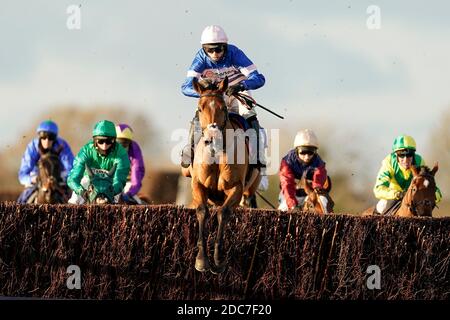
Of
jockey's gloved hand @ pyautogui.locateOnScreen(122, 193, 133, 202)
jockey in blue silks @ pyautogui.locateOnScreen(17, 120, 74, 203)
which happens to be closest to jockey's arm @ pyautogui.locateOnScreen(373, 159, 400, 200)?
jockey's gloved hand @ pyautogui.locateOnScreen(122, 193, 133, 202)

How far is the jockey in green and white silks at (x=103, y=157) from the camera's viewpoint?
53.4 feet

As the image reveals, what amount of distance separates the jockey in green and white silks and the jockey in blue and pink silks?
188 cm

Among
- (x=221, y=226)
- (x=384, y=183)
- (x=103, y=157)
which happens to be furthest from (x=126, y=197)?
(x=221, y=226)

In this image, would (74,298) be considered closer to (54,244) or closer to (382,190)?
(54,244)

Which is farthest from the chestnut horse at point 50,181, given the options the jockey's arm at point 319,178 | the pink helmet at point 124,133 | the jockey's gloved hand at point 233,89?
the jockey's gloved hand at point 233,89

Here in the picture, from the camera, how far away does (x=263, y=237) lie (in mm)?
14094

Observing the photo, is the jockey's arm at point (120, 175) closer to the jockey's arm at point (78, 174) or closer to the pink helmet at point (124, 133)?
the jockey's arm at point (78, 174)

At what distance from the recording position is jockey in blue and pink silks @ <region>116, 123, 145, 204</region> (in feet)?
63.1

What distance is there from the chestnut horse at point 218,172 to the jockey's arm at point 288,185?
3945 millimetres

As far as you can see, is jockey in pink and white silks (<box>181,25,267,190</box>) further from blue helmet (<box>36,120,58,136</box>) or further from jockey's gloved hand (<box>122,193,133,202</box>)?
blue helmet (<box>36,120,58,136</box>)

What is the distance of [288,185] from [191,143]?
4.14 metres

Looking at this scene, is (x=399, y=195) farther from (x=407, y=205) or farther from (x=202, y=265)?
(x=202, y=265)
